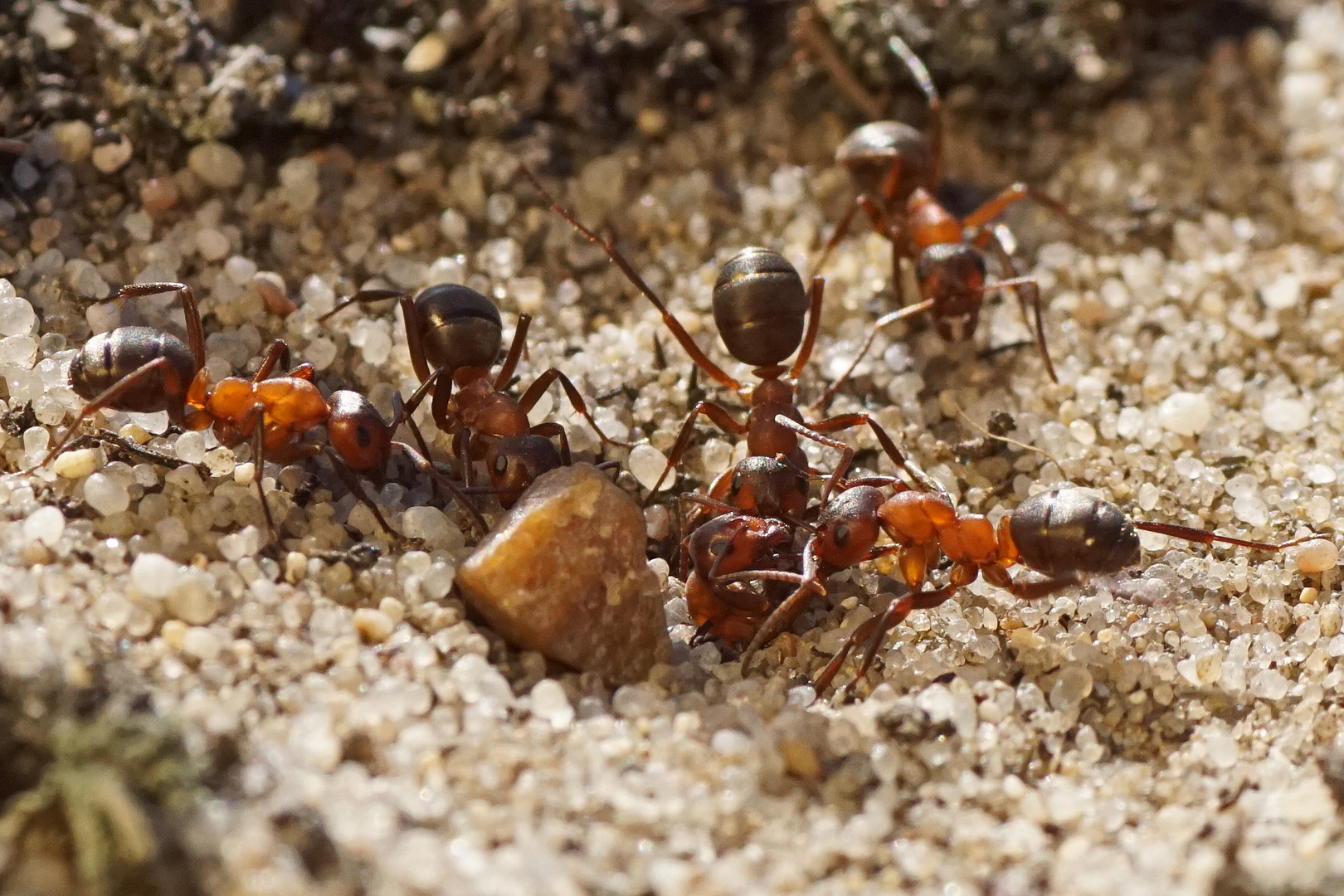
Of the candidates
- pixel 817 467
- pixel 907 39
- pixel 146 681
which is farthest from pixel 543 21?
pixel 146 681

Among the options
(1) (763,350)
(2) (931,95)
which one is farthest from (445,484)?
(2) (931,95)

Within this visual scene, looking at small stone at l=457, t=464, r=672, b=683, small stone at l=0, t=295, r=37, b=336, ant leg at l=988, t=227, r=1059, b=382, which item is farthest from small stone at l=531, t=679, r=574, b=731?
ant leg at l=988, t=227, r=1059, b=382

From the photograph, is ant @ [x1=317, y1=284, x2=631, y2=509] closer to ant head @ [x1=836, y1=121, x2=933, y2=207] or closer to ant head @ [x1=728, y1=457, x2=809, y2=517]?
ant head @ [x1=728, y1=457, x2=809, y2=517]

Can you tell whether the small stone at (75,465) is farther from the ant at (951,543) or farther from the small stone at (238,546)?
the ant at (951,543)

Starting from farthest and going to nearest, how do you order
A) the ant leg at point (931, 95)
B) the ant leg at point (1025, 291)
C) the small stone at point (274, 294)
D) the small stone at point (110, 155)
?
the ant leg at point (931, 95)
the ant leg at point (1025, 291)
the small stone at point (110, 155)
the small stone at point (274, 294)

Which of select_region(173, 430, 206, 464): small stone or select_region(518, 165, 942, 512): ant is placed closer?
select_region(173, 430, 206, 464): small stone

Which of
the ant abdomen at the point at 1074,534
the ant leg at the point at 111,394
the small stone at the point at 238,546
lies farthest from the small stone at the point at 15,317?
the ant abdomen at the point at 1074,534
